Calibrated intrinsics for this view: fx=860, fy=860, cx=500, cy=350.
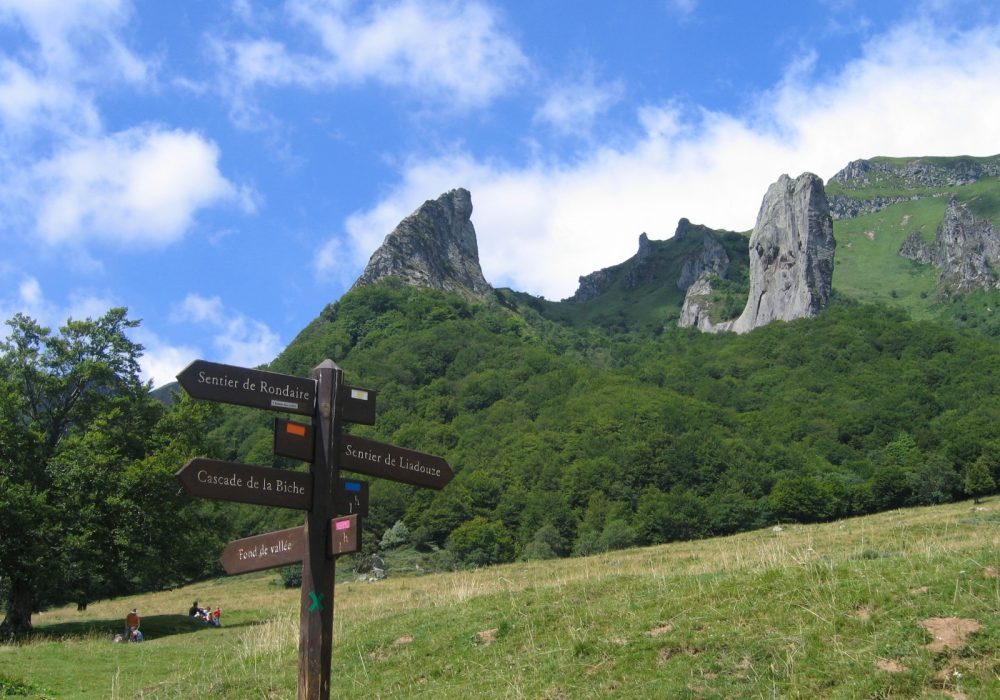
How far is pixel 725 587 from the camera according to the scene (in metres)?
10.4

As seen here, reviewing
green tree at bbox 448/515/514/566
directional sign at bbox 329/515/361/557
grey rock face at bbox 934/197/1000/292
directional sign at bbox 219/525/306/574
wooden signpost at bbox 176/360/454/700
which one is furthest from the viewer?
grey rock face at bbox 934/197/1000/292

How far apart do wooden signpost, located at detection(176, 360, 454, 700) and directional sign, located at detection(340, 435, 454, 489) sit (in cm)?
1

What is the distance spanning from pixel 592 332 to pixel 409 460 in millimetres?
189017

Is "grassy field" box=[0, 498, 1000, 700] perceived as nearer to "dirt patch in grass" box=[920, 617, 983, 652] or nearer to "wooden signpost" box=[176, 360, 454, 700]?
"dirt patch in grass" box=[920, 617, 983, 652]

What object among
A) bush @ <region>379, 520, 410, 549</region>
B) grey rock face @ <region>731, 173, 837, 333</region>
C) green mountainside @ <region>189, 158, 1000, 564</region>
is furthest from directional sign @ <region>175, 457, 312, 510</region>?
grey rock face @ <region>731, 173, 837, 333</region>

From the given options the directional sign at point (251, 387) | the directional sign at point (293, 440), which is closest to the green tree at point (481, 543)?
the directional sign at point (251, 387)

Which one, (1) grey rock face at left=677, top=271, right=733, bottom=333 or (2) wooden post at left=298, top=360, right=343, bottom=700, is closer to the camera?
(2) wooden post at left=298, top=360, right=343, bottom=700

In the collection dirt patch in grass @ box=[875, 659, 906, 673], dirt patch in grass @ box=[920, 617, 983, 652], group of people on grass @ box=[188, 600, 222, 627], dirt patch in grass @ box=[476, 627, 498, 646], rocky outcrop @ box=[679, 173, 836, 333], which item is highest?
rocky outcrop @ box=[679, 173, 836, 333]

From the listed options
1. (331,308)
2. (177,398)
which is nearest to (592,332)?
(331,308)

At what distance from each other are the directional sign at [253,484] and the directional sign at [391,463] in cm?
42

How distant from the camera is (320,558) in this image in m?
6.46

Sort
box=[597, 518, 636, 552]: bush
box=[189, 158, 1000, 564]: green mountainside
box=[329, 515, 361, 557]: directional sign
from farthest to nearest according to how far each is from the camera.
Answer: box=[189, 158, 1000, 564]: green mountainside
box=[597, 518, 636, 552]: bush
box=[329, 515, 361, 557]: directional sign

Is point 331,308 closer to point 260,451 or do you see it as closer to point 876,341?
point 260,451

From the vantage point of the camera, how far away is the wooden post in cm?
632
